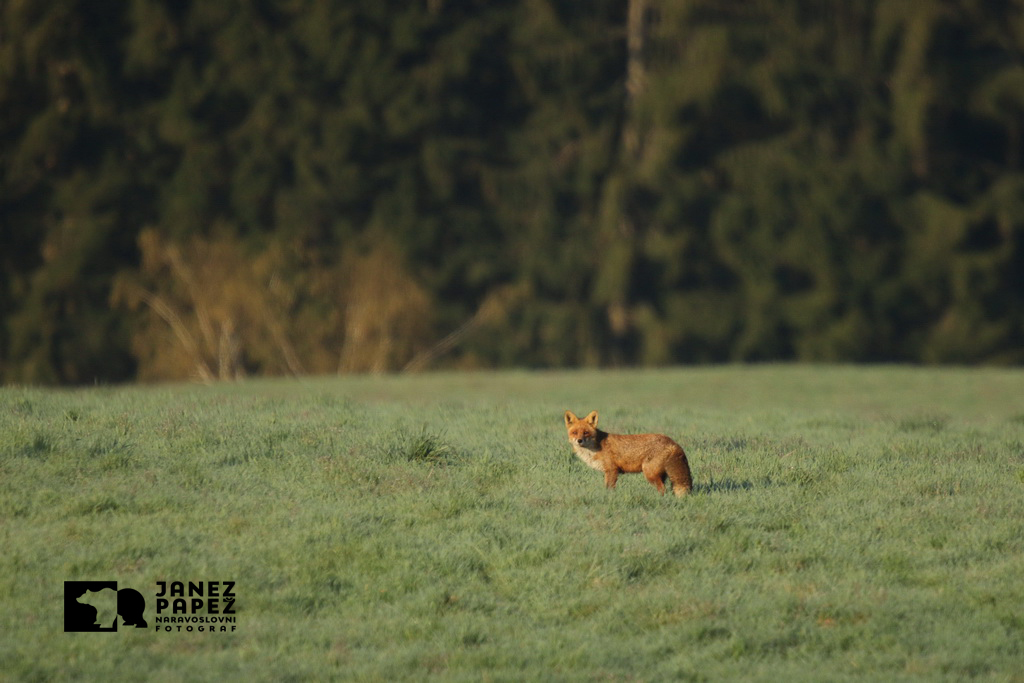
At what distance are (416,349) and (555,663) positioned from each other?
24.4 m

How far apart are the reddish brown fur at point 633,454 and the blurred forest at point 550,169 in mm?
23135

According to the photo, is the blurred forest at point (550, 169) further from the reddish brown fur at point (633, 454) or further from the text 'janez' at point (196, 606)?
the text 'janez' at point (196, 606)

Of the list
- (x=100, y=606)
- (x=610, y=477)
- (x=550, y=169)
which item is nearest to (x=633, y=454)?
(x=610, y=477)

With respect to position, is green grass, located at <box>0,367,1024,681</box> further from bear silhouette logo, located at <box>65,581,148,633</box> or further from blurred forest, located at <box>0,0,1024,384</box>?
blurred forest, located at <box>0,0,1024,384</box>

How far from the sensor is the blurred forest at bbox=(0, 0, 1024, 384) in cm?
3316

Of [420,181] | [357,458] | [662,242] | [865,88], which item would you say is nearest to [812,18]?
[865,88]

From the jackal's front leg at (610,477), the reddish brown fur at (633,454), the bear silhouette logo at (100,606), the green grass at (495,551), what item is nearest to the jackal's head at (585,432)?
the reddish brown fur at (633,454)

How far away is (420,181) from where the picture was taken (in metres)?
34.6

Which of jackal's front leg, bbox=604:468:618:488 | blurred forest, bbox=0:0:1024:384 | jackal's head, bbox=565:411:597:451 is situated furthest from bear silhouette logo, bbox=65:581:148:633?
blurred forest, bbox=0:0:1024:384

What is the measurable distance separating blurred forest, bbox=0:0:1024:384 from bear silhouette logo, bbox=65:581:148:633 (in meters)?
24.4

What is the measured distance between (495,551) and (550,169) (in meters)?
27.3

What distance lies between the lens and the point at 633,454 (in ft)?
29.5

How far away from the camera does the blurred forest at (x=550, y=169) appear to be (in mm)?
33156

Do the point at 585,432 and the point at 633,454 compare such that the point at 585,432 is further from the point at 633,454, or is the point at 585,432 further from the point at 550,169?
the point at 550,169
